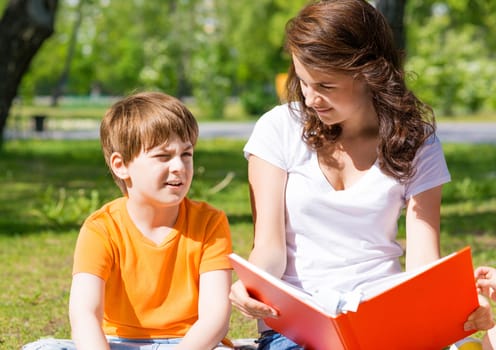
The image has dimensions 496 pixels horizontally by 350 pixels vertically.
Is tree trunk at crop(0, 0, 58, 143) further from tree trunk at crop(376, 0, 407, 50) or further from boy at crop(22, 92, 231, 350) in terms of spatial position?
boy at crop(22, 92, 231, 350)

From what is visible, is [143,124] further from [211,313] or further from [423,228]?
[423,228]

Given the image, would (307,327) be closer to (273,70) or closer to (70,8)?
(273,70)

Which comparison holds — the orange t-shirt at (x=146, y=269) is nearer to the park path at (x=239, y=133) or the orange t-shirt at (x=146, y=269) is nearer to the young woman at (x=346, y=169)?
the young woman at (x=346, y=169)

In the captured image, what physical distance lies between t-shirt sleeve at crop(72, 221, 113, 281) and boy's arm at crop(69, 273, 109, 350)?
0.02 meters

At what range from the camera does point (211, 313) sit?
279cm

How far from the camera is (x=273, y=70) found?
3394 centimetres

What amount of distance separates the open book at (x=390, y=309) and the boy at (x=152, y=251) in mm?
259

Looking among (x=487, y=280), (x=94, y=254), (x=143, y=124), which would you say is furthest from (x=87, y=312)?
(x=487, y=280)

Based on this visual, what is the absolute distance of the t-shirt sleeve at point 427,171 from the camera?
9.52 feet

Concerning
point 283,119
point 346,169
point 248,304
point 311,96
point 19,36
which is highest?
point 311,96

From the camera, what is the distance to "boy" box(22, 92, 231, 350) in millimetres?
2783

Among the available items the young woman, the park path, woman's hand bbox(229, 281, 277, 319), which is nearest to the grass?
the young woman

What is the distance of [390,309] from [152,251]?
0.78 metres

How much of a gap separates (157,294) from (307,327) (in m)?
0.51
